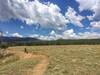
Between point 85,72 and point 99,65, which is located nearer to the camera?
point 85,72

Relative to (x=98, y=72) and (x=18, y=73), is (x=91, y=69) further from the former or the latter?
(x=18, y=73)

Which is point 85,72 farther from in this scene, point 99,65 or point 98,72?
point 99,65

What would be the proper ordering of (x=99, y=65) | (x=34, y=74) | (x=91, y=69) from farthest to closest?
(x=99, y=65)
(x=91, y=69)
(x=34, y=74)

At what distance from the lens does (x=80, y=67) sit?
124 ft

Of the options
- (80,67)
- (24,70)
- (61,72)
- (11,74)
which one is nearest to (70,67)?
(80,67)

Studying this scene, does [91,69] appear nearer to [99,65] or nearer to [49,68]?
[99,65]

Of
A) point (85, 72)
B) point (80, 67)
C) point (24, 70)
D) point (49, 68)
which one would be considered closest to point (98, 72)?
point (85, 72)

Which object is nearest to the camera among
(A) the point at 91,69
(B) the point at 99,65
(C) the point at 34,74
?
(C) the point at 34,74

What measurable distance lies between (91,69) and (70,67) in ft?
11.9

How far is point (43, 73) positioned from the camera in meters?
33.2

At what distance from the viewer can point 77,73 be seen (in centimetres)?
3353

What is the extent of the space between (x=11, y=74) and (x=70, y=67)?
9.61 metres

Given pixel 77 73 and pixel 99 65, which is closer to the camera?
pixel 77 73

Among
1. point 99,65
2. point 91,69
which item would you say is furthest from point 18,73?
point 99,65
